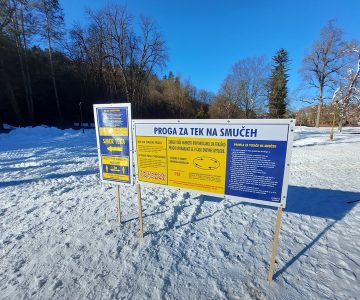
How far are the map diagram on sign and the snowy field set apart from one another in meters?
1.23

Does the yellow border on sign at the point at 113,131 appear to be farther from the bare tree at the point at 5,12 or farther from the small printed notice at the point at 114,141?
the bare tree at the point at 5,12

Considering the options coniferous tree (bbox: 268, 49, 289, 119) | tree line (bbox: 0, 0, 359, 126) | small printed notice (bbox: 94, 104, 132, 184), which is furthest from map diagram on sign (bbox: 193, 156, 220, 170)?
coniferous tree (bbox: 268, 49, 289, 119)

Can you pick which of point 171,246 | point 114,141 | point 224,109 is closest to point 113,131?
point 114,141

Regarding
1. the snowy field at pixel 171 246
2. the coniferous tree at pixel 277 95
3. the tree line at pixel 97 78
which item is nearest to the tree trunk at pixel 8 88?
the tree line at pixel 97 78

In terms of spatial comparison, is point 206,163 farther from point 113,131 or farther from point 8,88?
point 8,88

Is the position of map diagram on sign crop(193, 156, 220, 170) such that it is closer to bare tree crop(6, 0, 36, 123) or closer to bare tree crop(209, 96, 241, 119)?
bare tree crop(6, 0, 36, 123)

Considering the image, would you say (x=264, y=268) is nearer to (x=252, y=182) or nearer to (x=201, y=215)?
(x=252, y=182)

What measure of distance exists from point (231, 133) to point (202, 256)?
1715mm

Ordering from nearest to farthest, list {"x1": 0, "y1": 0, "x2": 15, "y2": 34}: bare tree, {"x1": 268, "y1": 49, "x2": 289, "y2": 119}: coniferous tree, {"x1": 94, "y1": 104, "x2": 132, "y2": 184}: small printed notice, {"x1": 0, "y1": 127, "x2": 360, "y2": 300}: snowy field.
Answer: {"x1": 0, "y1": 127, "x2": 360, "y2": 300}: snowy field, {"x1": 94, "y1": 104, "x2": 132, "y2": 184}: small printed notice, {"x1": 0, "y1": 0, "x2": 15, "y2": 34}: bare tree, {"x1": 268, "y1": 49, "x2": 289, "y2": 119}: coniferous tree

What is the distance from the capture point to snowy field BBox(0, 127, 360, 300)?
2.25 metres

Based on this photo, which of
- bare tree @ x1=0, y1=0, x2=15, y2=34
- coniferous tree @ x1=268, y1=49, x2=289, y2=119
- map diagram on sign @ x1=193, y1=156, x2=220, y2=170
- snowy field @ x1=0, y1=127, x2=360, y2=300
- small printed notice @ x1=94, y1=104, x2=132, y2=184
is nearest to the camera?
snowy field @ x1=0, y1=127, x2=360, y2=300

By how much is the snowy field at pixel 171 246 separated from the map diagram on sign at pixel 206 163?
48.5 inches

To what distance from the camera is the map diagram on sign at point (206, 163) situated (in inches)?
99.6

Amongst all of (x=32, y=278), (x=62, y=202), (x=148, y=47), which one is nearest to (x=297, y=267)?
(x=32, y=278)
